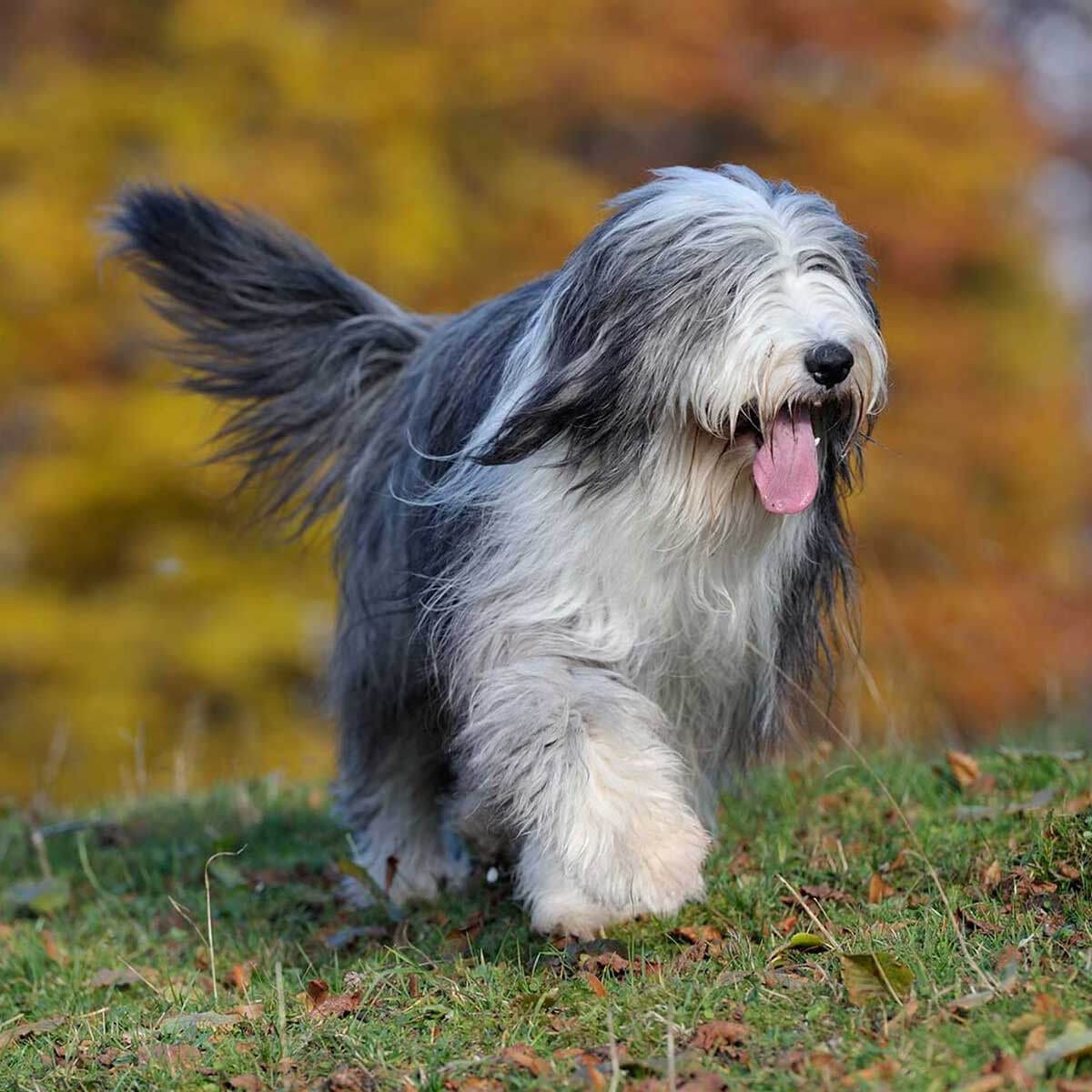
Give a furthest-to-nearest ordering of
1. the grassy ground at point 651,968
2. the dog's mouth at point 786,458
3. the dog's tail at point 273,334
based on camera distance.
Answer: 1. the dog's tail at point 273,334
2. the dog's mouth at point 786,458
3. the grassy ground at point 651,968

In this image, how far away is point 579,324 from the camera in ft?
12.7

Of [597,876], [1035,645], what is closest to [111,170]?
[1035,645]

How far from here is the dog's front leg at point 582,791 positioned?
3.55 metres

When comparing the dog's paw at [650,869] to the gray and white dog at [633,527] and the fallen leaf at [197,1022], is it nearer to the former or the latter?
the gray and white dog at [633,527]

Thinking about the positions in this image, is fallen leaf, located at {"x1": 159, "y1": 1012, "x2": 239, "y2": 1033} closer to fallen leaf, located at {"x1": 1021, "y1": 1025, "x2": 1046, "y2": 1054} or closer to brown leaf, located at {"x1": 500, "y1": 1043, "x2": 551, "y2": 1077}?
brown leaf, located at {"x1": 500, "y1": 1043, "x2": 551, "y2": 1077}

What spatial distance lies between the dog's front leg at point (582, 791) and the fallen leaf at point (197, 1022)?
711 mm

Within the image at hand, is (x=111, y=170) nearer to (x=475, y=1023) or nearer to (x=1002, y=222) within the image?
(x=1002, y=222)

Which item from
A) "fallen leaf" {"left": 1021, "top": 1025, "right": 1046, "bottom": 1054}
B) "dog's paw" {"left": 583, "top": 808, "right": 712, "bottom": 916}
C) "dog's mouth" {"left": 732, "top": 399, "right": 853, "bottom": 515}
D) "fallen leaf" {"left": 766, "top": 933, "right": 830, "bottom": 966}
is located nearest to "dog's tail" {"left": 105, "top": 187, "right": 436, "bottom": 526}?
"dog's mouth" {"left": 732, "top": 399, "right": 853, "bottom": 515}

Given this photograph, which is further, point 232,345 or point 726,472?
point 232,345

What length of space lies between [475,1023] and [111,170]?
382 inches

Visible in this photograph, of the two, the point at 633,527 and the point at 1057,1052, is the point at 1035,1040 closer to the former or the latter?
the point at 1057,1052

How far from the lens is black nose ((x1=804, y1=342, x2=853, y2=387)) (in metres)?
3.57

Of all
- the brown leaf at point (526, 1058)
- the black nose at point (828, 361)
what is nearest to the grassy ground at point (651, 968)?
the brown leaf at point (526, 1058)

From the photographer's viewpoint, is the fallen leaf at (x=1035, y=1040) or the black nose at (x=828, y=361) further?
the black nose at (x=828, y=361)
